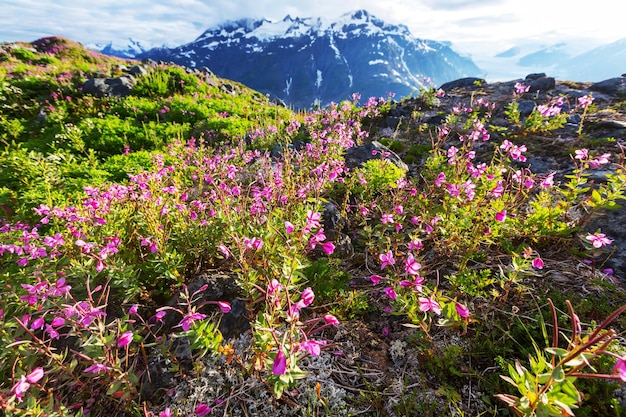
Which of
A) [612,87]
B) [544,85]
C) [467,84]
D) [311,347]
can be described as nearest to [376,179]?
[311,347]

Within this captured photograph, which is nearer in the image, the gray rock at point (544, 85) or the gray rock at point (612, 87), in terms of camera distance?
the gray rock at point (612, 87)

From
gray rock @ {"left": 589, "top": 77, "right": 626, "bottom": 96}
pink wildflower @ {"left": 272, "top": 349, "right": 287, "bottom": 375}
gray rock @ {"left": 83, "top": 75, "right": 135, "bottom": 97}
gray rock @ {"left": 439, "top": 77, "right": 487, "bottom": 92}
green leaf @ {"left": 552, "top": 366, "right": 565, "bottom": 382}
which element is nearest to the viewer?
green leaf @ {"left": 552, "top": 366, "right": 565, "bottom": 382}

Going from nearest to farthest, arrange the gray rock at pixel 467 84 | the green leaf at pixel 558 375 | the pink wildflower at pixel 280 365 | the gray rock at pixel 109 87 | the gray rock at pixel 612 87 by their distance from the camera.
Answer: the green leaf at pixel 558 375, the pink wildflower at pixel 280 365, the gray rock at pixel 612 87, the gray rock at pixel 109 87, the gray rock at pixel 467 84

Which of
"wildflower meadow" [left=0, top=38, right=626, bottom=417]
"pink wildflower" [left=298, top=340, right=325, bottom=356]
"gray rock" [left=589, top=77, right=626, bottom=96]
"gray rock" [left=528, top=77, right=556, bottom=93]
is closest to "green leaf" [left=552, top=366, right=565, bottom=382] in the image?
"wildflower meadow" [left=0, top=38, right=626, bottom=417]

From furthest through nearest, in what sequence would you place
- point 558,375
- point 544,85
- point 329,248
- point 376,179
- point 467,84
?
point 467,84, point 544,85, point 376,179, point 329,248, point 558,375

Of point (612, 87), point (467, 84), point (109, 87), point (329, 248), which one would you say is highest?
point (612, 87)

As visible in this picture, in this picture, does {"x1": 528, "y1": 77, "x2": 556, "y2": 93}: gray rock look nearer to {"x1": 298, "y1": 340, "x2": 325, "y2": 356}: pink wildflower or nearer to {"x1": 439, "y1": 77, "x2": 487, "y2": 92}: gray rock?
{"x1": 439, "y1": 77, "x2": 487, "y2": 92}: gray rock

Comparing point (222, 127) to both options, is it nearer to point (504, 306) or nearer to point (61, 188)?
point (61, 188)

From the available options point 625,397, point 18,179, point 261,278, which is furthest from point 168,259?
point 18,179

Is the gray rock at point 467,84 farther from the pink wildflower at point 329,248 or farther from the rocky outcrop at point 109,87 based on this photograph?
the rocky outcrop at point 109,87

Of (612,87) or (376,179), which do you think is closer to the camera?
(376,179)

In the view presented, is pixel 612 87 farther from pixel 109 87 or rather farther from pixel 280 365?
pixel 109 87

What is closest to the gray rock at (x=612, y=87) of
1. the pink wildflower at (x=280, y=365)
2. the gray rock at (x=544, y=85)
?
the gray rock at (x=544, y=85)

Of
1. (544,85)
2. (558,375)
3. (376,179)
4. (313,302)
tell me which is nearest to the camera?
(558,375)
